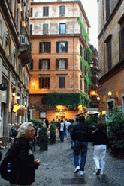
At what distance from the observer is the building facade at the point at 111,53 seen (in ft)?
90.6

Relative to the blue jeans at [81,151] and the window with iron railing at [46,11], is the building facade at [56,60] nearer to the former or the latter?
the window with iron railing at [46,11]

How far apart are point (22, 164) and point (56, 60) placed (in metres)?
64.7

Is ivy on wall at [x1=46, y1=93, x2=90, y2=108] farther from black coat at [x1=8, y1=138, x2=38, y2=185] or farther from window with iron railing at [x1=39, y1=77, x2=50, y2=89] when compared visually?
black coat at [x1=8, y1=138, x2=38, y2=185]

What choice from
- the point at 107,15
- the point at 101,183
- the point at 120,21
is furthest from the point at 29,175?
the point at 107,15

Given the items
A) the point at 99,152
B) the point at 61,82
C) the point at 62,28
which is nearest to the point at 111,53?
the point at 99,152

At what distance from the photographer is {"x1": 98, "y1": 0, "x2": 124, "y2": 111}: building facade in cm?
2761

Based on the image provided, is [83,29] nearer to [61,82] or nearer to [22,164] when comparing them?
[61,82]

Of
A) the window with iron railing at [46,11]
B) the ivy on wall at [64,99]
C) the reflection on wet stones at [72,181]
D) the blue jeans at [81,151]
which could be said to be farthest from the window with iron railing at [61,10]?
the reflection on wet stones at [72,181]

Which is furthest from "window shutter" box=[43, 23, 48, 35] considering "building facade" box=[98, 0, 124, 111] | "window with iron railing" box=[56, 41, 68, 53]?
"building facade" box=[98, 0, 124, 111]

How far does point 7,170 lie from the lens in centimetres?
709

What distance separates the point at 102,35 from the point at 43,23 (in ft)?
130

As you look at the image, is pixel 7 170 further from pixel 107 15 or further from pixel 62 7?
pixel 62 7

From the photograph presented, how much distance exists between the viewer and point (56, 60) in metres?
71.5

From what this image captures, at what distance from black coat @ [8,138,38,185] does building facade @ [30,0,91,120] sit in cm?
6197
